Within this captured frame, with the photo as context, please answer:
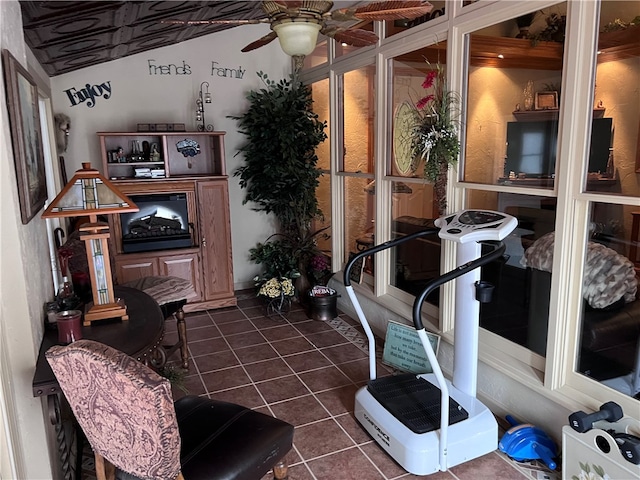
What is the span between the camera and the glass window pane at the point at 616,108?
2.19 m

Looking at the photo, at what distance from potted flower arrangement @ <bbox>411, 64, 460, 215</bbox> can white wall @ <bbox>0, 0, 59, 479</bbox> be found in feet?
7.55

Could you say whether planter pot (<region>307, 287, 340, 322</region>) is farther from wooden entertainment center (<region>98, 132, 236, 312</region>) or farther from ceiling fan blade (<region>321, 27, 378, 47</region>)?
ceiling fan blade (<region>321, 27, 378, 47</region>)

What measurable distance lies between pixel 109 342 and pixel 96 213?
64cm

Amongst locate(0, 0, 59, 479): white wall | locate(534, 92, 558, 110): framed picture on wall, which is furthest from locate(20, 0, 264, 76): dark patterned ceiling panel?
locate(534, 92, 558, 110): framed picture on wall

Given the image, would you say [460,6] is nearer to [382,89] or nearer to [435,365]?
[382,89]

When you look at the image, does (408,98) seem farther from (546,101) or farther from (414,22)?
(546,101)

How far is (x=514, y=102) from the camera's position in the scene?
284 cm

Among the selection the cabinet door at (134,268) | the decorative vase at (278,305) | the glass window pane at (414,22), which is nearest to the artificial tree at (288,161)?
the decorative vase at (278,305)

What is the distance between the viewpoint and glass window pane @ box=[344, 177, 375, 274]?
4.26 m

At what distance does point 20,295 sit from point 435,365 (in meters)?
1.80

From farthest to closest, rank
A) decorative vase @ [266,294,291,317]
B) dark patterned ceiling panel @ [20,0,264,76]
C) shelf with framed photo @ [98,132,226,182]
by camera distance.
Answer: decorative vase @ [266,294,291,317] < shelf with framed photo @ [98,132,226,182] < dark patterned ceiling panel @ [20,0,264,76]

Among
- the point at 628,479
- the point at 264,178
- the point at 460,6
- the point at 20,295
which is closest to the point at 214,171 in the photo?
the point at 264,178

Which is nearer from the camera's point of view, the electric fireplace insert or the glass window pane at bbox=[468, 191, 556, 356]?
the glass window pane at bbox=[468, 191, 556, 356]

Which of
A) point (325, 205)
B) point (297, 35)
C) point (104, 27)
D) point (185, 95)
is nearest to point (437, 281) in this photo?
point (297, 35)
